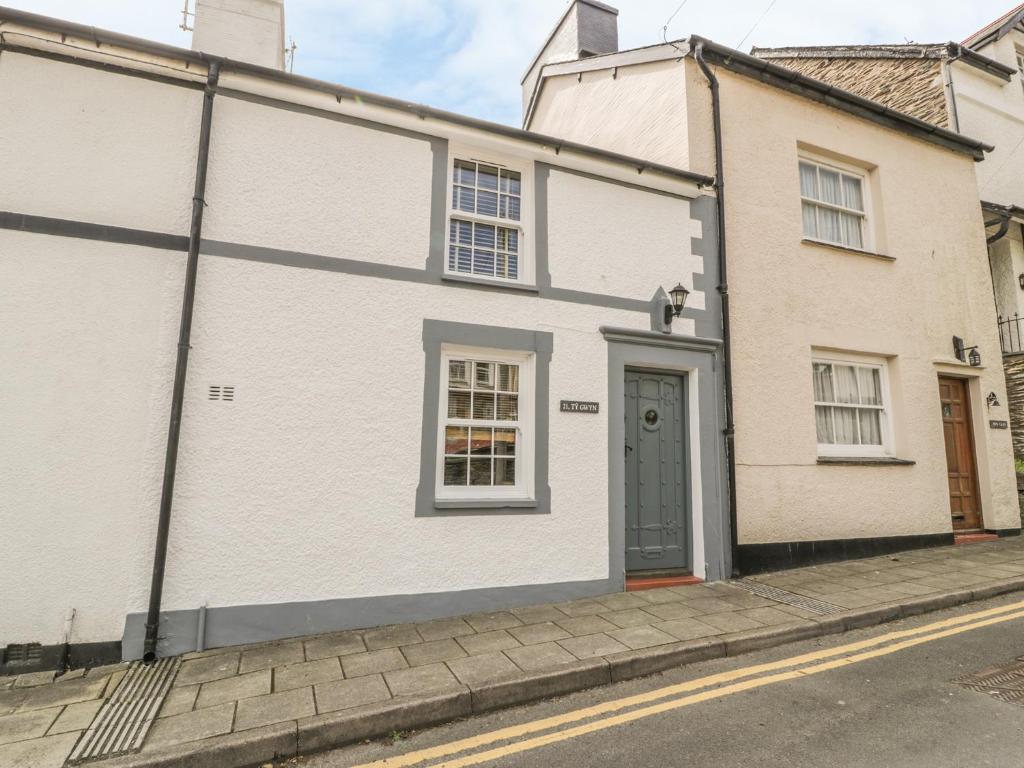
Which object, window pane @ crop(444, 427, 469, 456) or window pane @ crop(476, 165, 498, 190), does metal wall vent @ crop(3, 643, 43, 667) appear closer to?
window pane @ crop(444, 427, 469, 456)

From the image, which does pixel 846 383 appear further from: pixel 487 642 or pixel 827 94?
pixel 487 642

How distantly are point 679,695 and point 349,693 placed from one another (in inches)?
93.5

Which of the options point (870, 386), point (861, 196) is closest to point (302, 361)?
point (870, 386)

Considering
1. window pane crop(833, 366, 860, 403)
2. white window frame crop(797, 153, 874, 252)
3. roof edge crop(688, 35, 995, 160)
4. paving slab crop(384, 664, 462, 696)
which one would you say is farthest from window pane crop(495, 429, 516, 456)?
roof edge crop(688, 35, 995, 160)

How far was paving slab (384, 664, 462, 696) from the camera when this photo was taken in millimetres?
3719

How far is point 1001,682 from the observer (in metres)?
3.86

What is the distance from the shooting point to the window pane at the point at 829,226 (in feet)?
27.8

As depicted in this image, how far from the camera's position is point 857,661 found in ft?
14.3

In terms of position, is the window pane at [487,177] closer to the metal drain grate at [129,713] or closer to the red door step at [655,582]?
the red door step at [655,582]

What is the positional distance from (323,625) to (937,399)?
31.2 ft

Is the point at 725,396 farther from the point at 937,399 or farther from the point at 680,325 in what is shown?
the point at 937,399

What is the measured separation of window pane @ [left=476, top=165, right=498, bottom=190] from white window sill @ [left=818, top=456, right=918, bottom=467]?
5784mm

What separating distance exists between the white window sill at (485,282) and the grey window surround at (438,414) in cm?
48

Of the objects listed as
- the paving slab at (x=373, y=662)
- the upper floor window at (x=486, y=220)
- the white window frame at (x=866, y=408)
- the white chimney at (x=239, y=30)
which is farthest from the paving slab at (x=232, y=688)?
the white window frame at (x=866, y=408)
